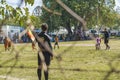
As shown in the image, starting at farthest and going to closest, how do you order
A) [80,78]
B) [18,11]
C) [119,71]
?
[80,78] < [18,11] < [119,71]

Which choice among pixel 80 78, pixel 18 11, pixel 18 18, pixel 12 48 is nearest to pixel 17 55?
pixel 12 48

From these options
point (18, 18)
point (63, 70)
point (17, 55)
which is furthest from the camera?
point (18, 18)

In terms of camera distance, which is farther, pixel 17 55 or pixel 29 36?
pixel 29 36

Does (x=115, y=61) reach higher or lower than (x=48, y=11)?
lower

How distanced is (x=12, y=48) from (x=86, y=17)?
0.98 feet

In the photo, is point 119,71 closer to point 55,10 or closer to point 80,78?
point 55,10

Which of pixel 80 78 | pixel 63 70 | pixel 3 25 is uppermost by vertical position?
pixel 3 25

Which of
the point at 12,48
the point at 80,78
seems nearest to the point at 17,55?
the point at 12,48

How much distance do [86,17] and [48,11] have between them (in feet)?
0.55

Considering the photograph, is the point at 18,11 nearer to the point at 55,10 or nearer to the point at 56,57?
the point at 55,10

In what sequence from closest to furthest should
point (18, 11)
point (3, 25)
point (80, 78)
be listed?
point (3, 25) → point (18, 11) → point (80, 78)

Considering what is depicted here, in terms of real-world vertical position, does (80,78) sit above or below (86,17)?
below

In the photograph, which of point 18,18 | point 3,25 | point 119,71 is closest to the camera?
point 119,71

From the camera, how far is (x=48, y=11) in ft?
4.53
